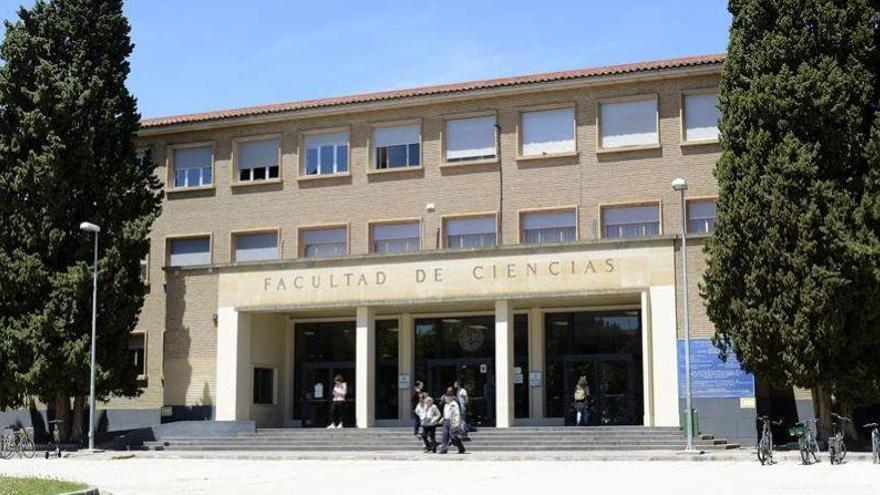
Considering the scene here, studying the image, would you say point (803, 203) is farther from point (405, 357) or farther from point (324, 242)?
point (324, 242)

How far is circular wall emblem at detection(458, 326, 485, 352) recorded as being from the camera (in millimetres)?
34500

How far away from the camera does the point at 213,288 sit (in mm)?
34688

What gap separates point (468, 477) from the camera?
65.7ft

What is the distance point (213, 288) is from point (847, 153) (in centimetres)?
1835

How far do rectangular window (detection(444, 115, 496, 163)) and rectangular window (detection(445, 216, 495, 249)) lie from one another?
1869 mm

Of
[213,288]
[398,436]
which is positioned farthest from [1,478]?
[213,288]

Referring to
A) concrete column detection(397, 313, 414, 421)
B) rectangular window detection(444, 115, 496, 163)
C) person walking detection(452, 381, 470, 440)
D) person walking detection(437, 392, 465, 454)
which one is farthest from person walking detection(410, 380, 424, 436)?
rectangular window detection(444, 115, 496, 163)

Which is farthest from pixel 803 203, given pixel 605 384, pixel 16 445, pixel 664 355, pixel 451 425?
pixel 16 445

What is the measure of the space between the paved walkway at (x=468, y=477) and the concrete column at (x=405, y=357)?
8.66 metres

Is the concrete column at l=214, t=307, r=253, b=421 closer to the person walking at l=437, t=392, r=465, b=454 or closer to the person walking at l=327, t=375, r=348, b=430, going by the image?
the person walking at l=327, t=375, r=348, b=430

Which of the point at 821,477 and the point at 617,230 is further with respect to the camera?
the point at 617,230

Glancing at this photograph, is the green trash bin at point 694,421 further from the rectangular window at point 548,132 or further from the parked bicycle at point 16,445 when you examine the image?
the parked bicycle at point 16,445

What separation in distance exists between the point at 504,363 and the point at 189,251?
12.8 meters

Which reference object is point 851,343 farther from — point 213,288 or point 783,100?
point 213,288
